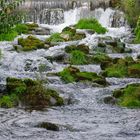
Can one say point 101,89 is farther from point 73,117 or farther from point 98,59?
point 98,59

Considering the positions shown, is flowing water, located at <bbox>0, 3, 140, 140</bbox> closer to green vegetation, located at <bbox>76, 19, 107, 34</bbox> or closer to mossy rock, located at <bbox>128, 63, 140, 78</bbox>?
mossy rock, located at <bbox>128, 63, 140, 78</bbox>

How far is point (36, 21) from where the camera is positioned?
4575 centimetres

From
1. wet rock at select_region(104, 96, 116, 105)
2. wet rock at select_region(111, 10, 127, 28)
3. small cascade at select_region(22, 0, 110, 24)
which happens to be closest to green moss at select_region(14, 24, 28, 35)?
small cascade at select_region(22, 0, 110, 24)

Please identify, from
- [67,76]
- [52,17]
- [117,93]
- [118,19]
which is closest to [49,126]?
[117,93]

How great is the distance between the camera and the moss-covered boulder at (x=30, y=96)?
19.3 metres

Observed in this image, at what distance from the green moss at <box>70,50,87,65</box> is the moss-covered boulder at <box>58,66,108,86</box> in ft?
12.3

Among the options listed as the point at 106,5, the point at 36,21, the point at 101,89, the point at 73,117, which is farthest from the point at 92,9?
the point at 73,117

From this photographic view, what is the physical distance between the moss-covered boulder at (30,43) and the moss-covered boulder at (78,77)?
772 cm

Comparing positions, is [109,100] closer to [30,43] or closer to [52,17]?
[30,43]

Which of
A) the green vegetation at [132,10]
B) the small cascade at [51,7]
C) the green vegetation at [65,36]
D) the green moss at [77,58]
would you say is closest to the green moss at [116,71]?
the green moss at [77,58]

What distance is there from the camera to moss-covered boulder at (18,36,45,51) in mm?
32219

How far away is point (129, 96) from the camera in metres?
20.3

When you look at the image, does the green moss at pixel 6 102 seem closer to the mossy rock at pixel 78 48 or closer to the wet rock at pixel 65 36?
the mossy rock at pixel 78 48

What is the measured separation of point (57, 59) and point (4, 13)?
13.4 meters
